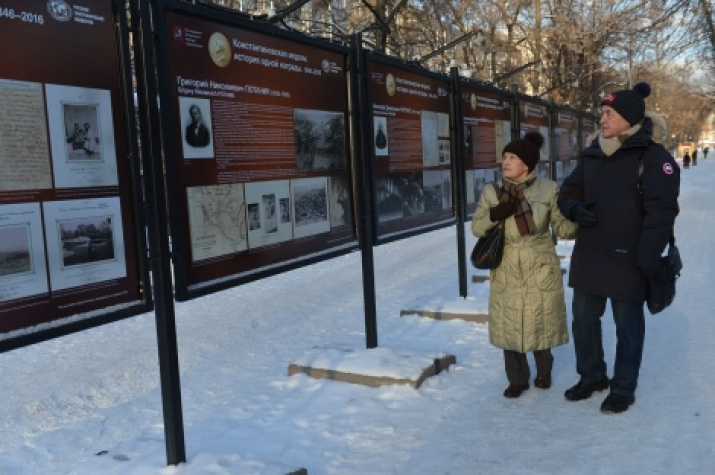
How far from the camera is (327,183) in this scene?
4.58 metres

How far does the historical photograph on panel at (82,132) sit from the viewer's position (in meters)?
2.65

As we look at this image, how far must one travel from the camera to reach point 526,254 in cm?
400

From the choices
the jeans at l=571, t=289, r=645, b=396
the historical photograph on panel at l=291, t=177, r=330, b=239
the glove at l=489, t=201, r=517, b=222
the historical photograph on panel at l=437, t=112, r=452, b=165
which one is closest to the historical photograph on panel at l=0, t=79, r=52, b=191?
the historical photograph on panel at l=291, t=177, r=330, b=239

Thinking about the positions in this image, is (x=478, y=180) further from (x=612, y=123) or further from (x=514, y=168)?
(x=612, y=123)

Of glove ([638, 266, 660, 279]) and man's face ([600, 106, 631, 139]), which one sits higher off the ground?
man's face ([600, 106, 631, 139])

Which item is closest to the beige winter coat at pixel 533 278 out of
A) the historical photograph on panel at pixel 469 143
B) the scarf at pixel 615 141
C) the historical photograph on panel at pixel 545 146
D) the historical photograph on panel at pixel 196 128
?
the scarf at pixel 615 141

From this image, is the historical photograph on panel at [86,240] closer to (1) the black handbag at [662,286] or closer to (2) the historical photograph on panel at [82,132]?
(2) the historical photograph on panel at [82,132]

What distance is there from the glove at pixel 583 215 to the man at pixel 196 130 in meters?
2.07

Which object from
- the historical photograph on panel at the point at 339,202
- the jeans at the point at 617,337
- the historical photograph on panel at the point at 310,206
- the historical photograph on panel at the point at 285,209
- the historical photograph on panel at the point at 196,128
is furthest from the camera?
the historical photograph on panel at the point at 339,202

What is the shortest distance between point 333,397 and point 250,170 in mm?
1543

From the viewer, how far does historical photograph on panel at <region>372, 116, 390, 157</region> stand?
5.27 metres

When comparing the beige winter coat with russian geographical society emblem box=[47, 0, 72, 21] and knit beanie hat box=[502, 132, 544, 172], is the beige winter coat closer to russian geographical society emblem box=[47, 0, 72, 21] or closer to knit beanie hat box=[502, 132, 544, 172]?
knit beanie hat box=[502, 132, 544, 172]

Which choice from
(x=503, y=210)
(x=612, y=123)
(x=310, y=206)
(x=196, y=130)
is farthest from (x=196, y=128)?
(x=612, y=123)

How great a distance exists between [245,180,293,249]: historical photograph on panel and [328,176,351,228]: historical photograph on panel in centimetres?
58
